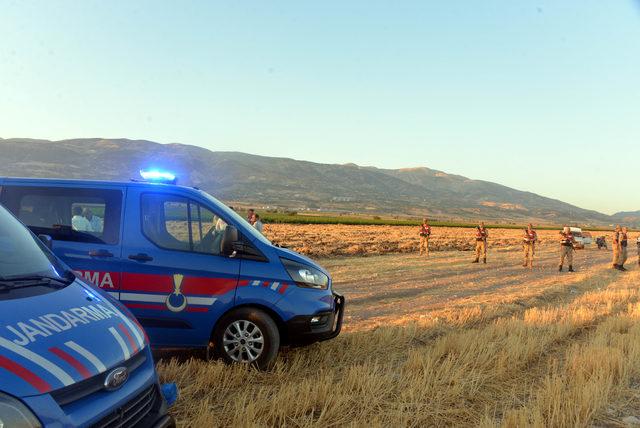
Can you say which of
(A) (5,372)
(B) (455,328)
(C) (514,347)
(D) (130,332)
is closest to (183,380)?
(D) (130,332)

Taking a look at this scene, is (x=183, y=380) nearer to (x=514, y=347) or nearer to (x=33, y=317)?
(x=33, y=317)

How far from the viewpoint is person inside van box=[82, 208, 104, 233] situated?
5426 millimetres

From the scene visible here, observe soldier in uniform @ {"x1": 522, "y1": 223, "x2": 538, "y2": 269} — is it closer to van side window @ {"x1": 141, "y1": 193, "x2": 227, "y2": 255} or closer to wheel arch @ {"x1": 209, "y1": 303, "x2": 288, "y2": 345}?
wheel arch @ {"x1": 209, "y1": 303, "x2": 288, "y2": 345}

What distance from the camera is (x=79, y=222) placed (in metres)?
5.46

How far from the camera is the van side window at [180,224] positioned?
5434 millimetres

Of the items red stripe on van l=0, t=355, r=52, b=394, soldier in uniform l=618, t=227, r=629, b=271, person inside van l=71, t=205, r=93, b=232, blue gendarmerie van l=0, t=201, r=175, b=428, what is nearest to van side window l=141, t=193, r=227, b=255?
person inside van l=71, t=205, r=93, b=232

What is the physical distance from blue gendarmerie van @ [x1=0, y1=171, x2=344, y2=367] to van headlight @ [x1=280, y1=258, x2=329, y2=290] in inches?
0.5

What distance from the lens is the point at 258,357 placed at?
5285mm

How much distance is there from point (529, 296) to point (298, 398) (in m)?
8.94

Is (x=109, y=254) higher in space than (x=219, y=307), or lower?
higher

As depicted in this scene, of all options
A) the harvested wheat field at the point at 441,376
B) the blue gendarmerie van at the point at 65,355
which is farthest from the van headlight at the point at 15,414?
the harvested wheat field at the point at 441,376

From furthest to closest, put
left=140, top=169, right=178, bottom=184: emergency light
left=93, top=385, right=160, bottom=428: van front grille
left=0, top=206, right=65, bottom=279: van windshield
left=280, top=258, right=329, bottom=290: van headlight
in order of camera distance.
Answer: left=140, top=169, right=178, bottom=184: emergency light → left=280, top=258, right=329, bottom=290: van headlight → left=0, top=206, right=65, bottom=279: van windshield → left=93, top=385, right=160, bottom=428: van front grille

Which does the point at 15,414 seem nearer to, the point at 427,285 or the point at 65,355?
the point at 65,355

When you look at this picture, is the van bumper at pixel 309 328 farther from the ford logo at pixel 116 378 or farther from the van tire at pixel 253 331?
the ford logo at pixel 116 378
